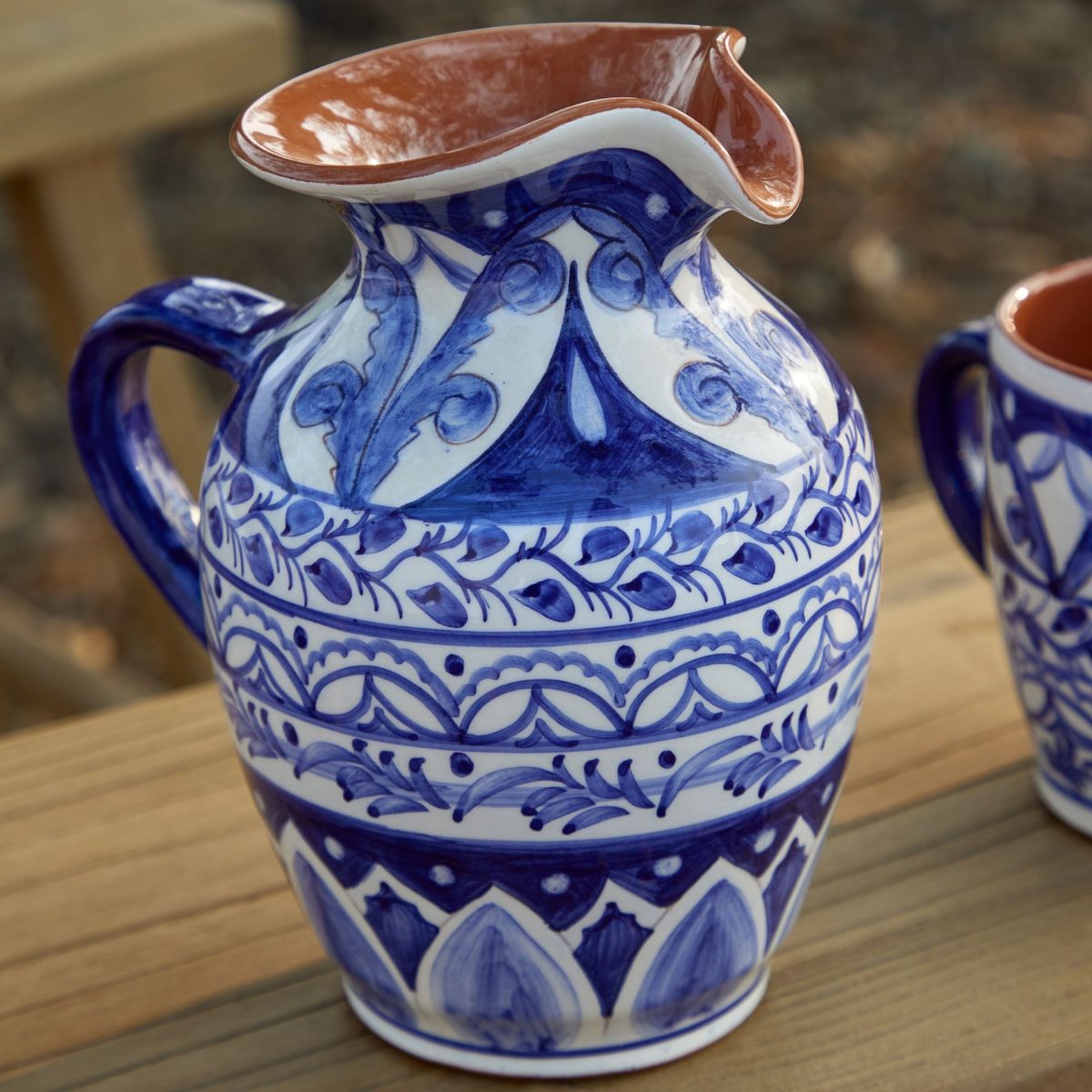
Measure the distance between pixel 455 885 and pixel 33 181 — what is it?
900 millimetres

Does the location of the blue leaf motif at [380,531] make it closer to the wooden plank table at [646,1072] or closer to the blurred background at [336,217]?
the wooden plank table at [646,1072]

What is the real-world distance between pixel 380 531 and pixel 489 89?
19 cm

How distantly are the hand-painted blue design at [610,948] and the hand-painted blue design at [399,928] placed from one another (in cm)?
5

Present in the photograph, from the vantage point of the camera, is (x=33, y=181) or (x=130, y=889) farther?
(x=33, y=181)

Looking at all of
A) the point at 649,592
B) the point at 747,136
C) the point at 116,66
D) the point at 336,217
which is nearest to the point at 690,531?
the point at 649,592

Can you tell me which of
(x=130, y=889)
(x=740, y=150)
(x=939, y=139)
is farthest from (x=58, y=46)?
(x=939, y=139)

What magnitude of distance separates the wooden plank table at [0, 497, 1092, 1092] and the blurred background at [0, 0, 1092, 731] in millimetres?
587

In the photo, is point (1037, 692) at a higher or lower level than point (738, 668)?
lower

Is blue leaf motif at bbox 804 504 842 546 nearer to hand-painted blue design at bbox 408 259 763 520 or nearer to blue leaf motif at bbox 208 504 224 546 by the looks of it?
hand-painted blue design at bbox 408 259 763 520

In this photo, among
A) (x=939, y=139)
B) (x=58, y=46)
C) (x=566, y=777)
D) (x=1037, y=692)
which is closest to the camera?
(x=566, y=777)

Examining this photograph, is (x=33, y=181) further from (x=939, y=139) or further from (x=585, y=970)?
(x=939, y=139)

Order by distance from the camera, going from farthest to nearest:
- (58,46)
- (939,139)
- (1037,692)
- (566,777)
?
(939,139) → (58,46) → (1037,692) → (566,777)

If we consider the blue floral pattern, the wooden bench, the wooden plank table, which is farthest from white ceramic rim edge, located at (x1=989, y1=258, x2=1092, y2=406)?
the wooden bench

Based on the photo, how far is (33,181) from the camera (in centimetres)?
127
